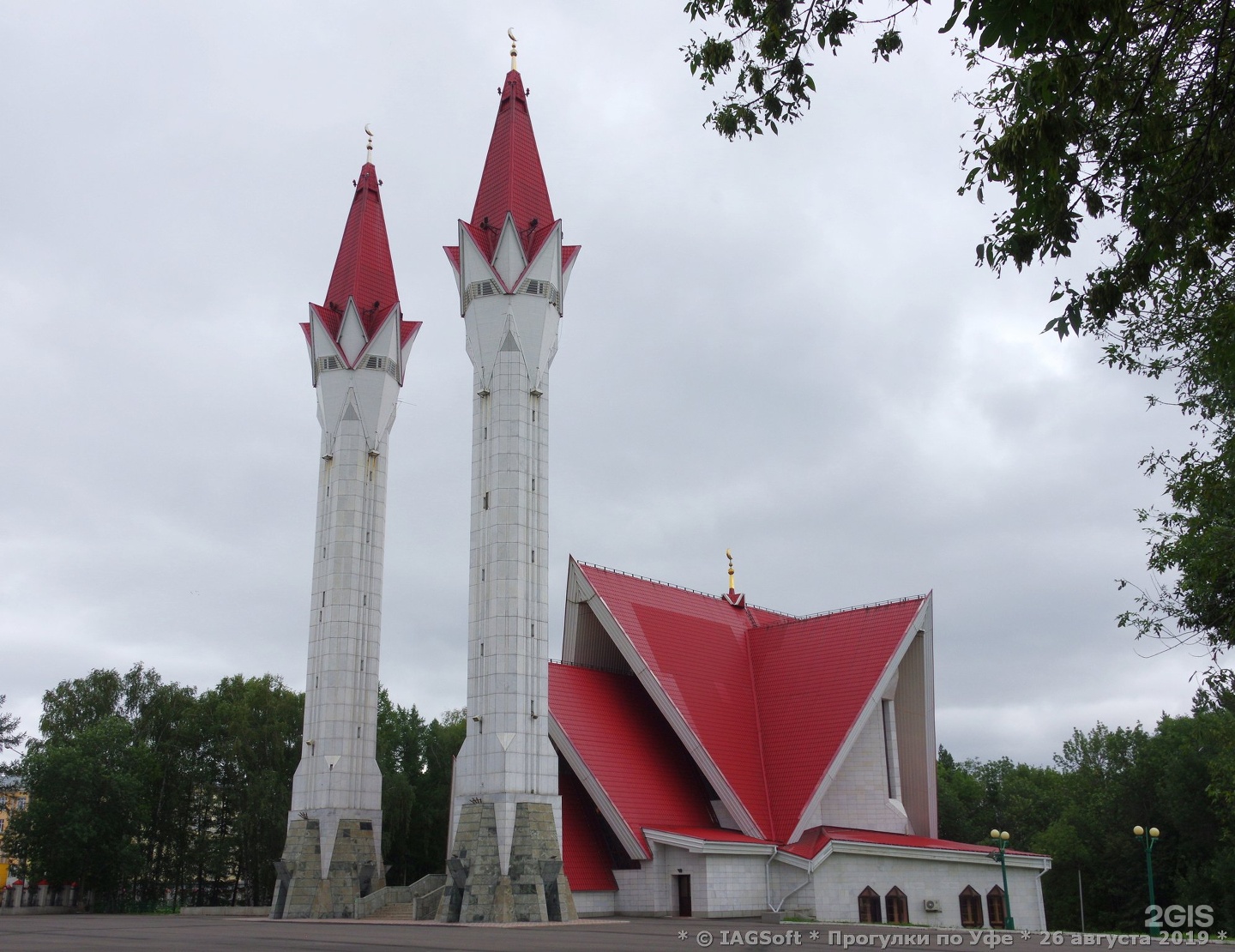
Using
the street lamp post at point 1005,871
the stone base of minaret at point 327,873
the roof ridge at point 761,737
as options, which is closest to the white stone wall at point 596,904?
the roof ridge at point 761,737

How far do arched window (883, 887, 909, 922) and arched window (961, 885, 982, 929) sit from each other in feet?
8.24

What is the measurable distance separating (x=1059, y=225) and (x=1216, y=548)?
28.3ft

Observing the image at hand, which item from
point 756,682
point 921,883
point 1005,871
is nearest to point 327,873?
point 756,682

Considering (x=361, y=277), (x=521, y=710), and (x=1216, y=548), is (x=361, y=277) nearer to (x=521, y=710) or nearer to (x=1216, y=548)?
(x=521, y=710)

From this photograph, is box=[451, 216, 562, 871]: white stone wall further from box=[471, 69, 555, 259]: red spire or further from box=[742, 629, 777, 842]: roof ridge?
box=[742, 629, 777, 842]: roof ridge

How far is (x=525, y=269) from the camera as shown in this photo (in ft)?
106

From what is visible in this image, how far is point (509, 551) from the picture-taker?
30562 mm

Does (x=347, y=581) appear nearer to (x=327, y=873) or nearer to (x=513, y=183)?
(x=327, y=873)

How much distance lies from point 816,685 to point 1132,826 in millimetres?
20138

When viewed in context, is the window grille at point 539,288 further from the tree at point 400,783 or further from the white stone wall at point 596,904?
the tree at point 400,783

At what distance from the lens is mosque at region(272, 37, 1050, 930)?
29.3 metres

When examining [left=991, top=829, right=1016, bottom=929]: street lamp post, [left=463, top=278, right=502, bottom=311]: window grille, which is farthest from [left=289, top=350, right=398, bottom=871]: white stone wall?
[left=991, top=829, right=1016, bottom=929]: street lamp post

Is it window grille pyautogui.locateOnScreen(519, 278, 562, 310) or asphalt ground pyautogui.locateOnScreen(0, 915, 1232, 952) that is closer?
asphalt ground pyautogui.locateOnScreen(0, 915, 1232, 952)

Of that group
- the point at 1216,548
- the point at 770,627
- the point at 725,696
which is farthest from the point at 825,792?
the point at 1216,548
